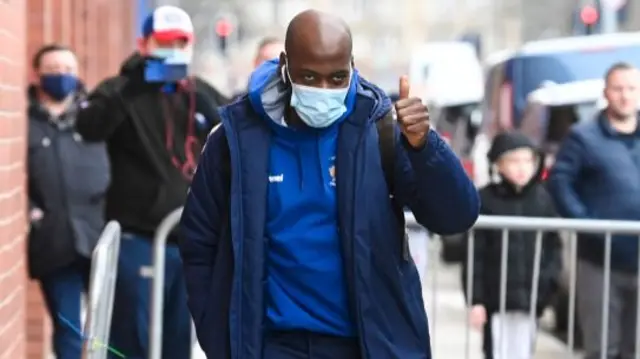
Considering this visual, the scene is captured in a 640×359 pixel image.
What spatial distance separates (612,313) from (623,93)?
1.13m

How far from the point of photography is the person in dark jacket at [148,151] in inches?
254

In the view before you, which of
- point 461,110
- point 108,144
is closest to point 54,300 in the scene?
point 108,144

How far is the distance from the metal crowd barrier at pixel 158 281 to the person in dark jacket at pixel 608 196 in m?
2.16

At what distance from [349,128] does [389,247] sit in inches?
13.6

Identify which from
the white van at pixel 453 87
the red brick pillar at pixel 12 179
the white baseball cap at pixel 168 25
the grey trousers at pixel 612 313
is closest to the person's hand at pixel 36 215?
the red brick pillar at pixel 12 179

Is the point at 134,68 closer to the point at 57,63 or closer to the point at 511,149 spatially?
the point at 57,63

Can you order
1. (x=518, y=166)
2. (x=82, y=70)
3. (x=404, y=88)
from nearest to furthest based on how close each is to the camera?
(x=404, y=88) < (x=518, y=166) < (x=82, y=70)

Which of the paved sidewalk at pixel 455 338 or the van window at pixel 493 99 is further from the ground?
the van window at pixel 493 99

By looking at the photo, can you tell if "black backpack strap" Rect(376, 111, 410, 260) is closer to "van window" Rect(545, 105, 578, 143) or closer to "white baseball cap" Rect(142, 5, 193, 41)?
"white baseball cap" Rect(142, 5, 193, 41)

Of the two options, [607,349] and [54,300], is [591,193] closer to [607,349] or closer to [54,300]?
[607,349]

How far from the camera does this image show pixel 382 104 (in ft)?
13.8

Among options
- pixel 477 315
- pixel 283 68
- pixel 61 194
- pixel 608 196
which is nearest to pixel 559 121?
pixel 608 196

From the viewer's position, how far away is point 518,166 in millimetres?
7871

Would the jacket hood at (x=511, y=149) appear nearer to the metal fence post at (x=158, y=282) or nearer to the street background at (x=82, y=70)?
the street background at (x=82, y=70)
